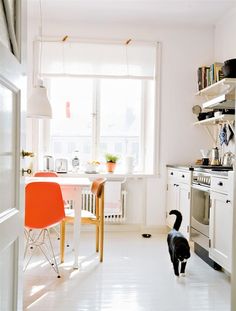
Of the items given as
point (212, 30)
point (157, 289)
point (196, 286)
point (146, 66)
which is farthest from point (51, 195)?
point (212, 30)

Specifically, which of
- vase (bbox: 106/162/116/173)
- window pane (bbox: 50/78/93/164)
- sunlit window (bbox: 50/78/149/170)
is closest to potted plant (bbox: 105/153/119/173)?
vase (bbox: 106/162/116/173)

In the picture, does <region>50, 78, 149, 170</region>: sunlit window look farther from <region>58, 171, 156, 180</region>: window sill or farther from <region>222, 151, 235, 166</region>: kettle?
<region>222, 151, 235, 166</region>: kettle

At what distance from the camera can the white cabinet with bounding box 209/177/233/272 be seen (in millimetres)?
2686

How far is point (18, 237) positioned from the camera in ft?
4.81

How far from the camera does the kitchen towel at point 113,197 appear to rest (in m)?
4.42

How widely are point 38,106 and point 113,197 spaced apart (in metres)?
1.71

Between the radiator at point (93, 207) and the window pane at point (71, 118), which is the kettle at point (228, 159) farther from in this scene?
the window pane at point (71, 118)

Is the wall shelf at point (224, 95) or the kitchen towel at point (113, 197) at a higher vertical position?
the wall shelf at point (224, 95)

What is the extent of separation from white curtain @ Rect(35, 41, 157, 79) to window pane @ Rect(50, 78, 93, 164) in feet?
0.82

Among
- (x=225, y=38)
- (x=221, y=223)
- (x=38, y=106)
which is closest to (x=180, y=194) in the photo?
(x=221, y=223)

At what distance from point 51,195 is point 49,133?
→ 2.06 metres

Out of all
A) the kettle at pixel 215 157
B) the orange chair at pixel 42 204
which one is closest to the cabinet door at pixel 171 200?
the kettle at pixel 215 157

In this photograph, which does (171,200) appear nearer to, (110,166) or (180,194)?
(180,194)

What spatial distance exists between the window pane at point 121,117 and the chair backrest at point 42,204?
6.67 feet
